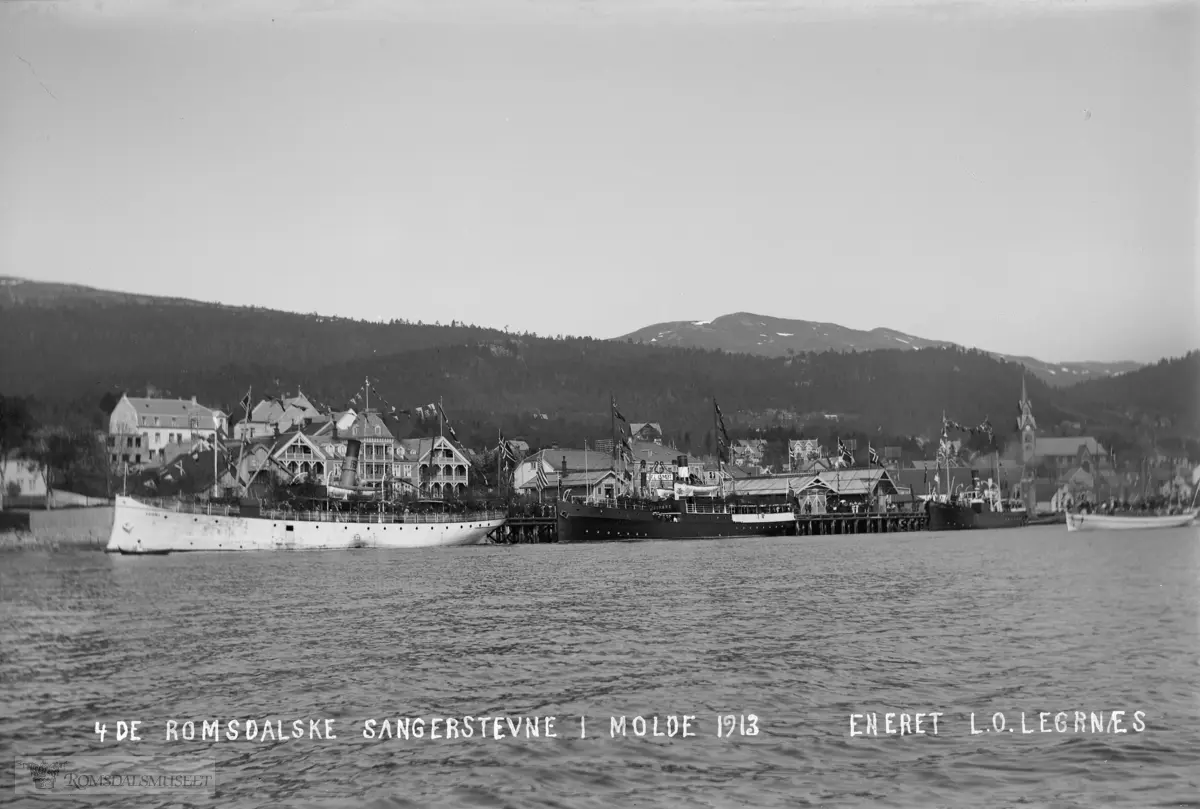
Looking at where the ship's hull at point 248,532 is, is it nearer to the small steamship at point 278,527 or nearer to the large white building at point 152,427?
the small steamship at point 278,527

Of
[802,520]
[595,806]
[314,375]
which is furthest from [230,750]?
[314,375]

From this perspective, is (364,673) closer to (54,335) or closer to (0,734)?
(0,734)

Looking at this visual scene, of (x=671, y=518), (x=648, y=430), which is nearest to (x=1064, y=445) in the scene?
(x=648, y=430)

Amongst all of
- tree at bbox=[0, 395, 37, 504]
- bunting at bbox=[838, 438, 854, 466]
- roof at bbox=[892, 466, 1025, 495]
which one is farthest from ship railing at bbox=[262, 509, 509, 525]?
roof at bbox=[892, 466, 1025, 495]

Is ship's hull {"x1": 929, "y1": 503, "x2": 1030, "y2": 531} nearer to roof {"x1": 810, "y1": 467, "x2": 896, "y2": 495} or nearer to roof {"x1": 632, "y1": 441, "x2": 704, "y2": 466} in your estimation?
roof {"x1": 810, "y1": 467, "x2": 896, "y2": 495}

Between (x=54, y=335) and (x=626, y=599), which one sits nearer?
(x=626, y=599)

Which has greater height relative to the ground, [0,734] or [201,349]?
[201,349]

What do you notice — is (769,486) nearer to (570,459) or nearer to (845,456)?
(570,459)
